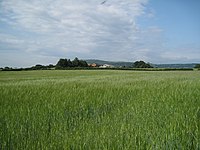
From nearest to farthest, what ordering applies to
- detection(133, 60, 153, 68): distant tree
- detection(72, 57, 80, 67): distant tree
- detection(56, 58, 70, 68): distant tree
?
detection(56, 58, 70, 68): distant tree → detection(72, 57, 80, 67): distant tree → detection(133, 60, 153, 68): distant tree

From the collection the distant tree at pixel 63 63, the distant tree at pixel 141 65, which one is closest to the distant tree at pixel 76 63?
the distant tree at pixel 63 63

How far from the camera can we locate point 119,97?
6332mm

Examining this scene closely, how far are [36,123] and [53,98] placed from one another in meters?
1.74

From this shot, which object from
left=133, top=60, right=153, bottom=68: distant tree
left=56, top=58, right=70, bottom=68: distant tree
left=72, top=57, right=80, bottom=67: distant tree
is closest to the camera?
left=56, top=58, right=70, bottom=68: distant tree

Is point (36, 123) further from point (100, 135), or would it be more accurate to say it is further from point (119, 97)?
point (119, 97)

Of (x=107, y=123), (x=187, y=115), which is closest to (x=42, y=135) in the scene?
(x=107, y=123)

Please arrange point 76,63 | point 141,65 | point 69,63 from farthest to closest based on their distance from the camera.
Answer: point 141,65, point 76,63, point 69,63

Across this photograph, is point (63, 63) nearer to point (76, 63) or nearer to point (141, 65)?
point (76, 63)

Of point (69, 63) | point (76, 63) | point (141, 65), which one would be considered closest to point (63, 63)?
point (69, 63)

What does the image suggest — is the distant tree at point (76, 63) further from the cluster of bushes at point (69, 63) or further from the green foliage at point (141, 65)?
the green foliage at point (141, 65)

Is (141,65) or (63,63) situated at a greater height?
(63,63)

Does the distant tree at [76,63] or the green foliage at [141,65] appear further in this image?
the green foliage at [141,65]

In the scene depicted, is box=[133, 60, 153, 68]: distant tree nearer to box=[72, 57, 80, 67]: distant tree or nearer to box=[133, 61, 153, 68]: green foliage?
box=[133, 61, 153, 68]: green foliage

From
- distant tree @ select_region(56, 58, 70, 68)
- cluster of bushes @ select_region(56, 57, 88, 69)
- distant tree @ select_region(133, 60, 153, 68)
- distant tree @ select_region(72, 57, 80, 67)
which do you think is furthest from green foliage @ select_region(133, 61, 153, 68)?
distant tree @ select_region(56, 58, 70, 68)
